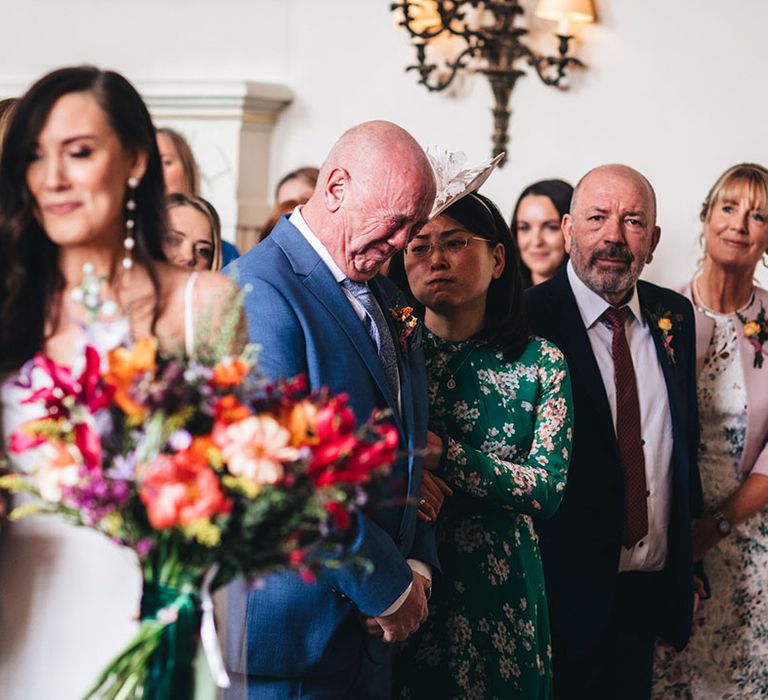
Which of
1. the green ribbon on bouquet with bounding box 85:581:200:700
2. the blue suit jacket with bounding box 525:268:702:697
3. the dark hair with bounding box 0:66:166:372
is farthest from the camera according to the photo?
the blue suit jacket with bounding box 525:268:702:697

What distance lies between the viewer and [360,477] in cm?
140

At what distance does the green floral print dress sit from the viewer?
258 centimetres

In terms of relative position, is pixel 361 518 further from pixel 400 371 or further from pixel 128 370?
pixel 128 370

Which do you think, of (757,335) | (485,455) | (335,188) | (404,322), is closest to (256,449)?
(335,188)

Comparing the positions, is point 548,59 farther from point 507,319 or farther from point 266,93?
point 507,319

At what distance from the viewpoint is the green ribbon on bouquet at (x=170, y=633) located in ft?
4.87

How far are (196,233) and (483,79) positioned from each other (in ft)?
7.45

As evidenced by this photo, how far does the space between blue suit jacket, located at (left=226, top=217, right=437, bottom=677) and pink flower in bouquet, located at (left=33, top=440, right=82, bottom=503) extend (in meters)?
0.67

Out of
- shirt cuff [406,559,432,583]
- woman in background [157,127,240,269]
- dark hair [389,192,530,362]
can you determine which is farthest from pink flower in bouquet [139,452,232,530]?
woman in background [157,127,240,269]

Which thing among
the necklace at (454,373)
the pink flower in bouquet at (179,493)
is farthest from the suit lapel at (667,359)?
the pink flower in bouquet at (179,493)

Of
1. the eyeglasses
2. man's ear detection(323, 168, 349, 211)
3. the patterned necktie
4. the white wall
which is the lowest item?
the patterned necktie

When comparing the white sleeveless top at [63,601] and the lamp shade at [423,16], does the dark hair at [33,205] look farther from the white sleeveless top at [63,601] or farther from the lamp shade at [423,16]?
the lamp shade at [423,16]

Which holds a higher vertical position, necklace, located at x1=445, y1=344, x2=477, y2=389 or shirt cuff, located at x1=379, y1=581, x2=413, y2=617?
necklace, located at x1=445, y1=344, x2=477, y2=389

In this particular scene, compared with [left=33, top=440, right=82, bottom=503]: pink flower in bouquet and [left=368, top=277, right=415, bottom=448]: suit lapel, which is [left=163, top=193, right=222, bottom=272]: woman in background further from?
[left=33, top=440, right=82, bottom=503]: pink flower in bouquet
